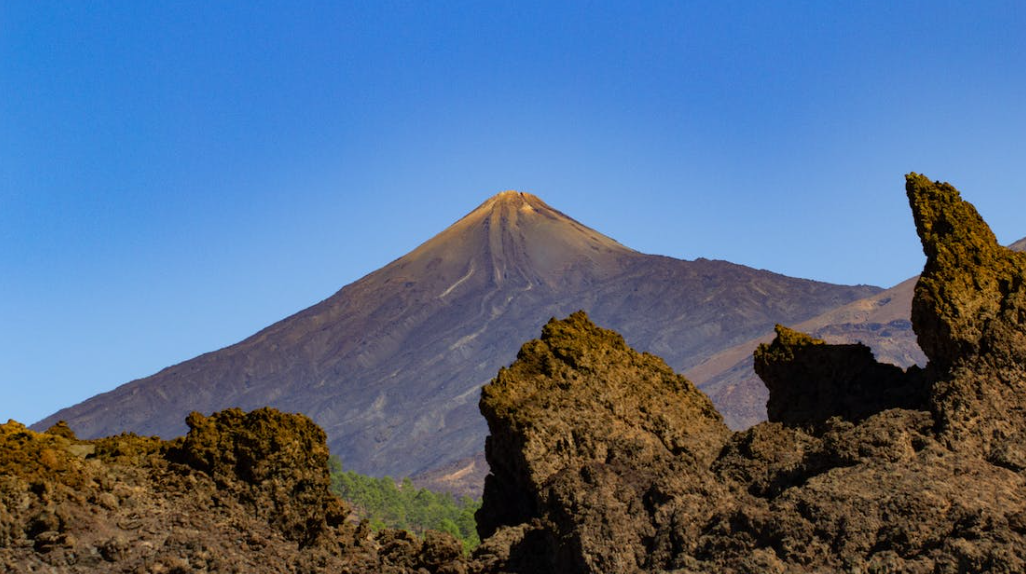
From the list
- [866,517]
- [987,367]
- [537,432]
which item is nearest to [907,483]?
[866,517]

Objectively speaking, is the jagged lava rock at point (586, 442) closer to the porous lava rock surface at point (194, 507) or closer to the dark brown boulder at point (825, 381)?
the dark brown boulder at point (825, 381)

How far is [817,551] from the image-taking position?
44.9 feet

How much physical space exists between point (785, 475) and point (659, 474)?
1.18 m

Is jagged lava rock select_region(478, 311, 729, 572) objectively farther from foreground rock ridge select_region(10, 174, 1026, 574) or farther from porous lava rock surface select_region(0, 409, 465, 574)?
porous lava rock surface select_region(0, 409, 465, 574)

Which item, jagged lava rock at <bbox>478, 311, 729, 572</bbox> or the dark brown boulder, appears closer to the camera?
jagged lava rock at <bbox>478, 311, 729, 572</bbox>

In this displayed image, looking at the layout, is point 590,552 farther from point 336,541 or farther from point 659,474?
point 336,541

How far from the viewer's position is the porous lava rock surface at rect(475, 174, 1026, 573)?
1372 cm

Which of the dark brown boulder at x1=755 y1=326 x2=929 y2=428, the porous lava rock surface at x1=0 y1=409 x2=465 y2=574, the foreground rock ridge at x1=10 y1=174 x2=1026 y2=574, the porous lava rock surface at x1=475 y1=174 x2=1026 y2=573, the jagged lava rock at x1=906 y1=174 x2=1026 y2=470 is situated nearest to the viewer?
the porous lava rock surface at x1=475 y1=174 x2=1026 y2=573

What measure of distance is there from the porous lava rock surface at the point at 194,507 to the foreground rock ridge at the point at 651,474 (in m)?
0.02

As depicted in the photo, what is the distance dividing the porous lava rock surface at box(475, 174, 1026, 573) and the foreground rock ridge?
0.07 feet

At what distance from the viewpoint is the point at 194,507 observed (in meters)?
15.8

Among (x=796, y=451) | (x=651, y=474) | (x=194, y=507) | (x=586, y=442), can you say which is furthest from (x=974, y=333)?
(x=194, y=507)

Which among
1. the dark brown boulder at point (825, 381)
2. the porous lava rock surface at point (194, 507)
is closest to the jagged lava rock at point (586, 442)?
the dark brown boulder at point (825, 381)

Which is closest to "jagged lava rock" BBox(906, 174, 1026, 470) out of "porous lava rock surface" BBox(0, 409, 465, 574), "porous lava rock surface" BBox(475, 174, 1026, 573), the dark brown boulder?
"porous lava rock surface" BBox(475, 174, 1026, 573)
